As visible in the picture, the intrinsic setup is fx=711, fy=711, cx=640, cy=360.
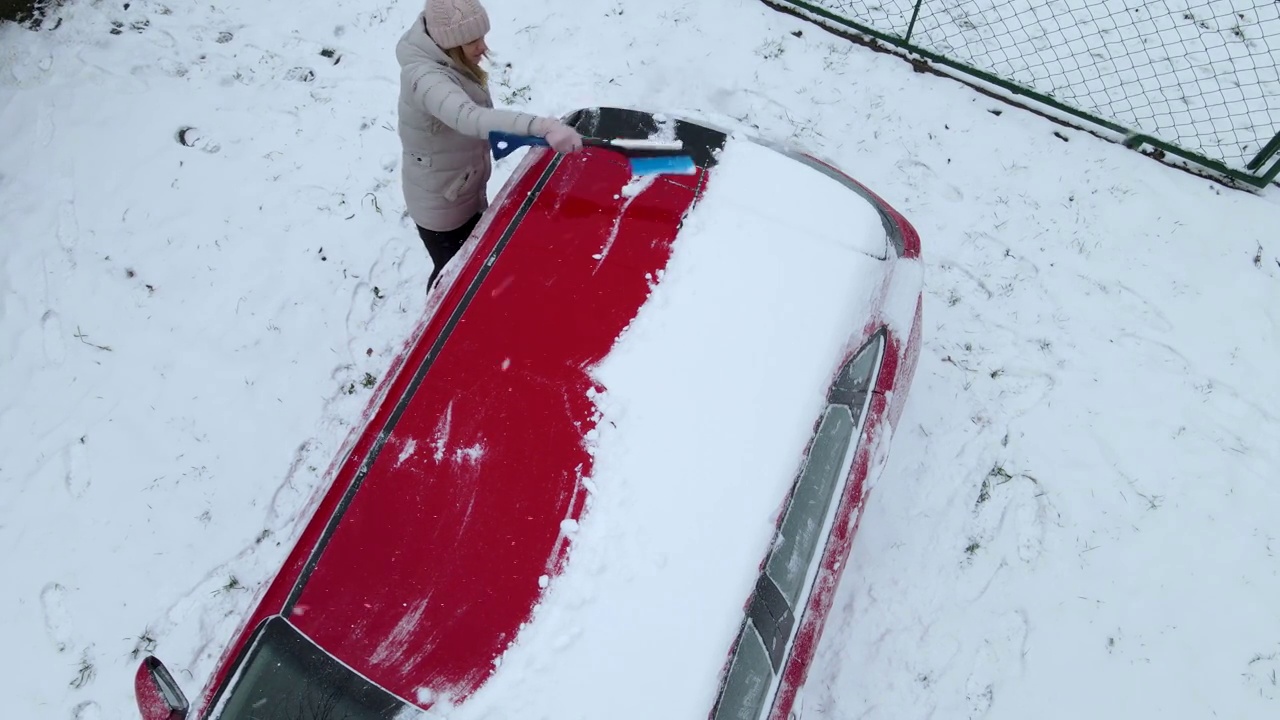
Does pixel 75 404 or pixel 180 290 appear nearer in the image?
pixel 75 404

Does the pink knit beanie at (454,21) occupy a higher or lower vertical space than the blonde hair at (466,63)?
higher

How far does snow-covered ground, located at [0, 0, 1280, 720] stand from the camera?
328 cm

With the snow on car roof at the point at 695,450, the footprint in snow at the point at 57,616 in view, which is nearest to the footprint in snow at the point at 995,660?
the snow on car roof at the point at 695,450

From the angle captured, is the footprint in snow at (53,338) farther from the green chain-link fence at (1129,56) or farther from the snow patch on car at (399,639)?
the green chain-link fence at (1129,56)

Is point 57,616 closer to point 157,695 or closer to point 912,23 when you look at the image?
point 157,695

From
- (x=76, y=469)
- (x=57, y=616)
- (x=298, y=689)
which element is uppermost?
(x=298, y=689)

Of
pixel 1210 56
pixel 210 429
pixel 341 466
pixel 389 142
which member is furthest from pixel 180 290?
pixel 1210 56

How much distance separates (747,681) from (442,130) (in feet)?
7.50

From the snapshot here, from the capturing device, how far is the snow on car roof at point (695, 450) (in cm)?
212

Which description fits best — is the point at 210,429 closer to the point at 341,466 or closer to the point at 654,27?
the point at 341,466

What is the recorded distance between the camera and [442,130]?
279cm

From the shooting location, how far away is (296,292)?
162 inches

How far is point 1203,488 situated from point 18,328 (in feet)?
21.0

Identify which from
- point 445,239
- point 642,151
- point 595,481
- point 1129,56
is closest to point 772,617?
point 595,481
